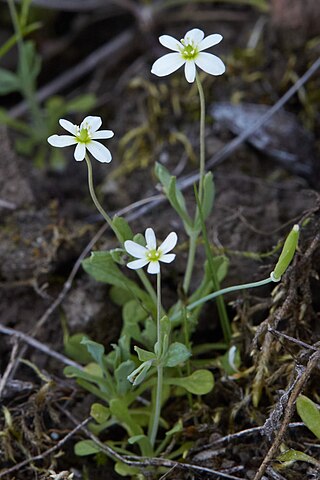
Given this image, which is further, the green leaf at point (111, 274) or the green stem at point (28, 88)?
the green stem at point (28, 88)

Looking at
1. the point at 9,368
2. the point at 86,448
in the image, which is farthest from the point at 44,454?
the point at 9,368

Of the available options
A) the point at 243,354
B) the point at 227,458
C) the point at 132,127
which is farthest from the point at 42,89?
the point at 227,458

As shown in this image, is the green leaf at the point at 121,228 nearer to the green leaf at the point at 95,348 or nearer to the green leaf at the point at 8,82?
the green leaf at the point at 95,348

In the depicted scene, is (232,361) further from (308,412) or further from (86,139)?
(86,139)

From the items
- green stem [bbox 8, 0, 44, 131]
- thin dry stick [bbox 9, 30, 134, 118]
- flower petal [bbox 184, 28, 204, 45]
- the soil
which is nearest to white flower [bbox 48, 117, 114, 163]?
flower petal [bbox 184, 28, 204, 45]

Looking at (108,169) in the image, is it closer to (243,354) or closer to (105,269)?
(105,269)

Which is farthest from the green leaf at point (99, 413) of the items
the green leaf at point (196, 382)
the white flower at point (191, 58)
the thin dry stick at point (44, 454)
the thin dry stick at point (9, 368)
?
the white flower at point (191, 58)
